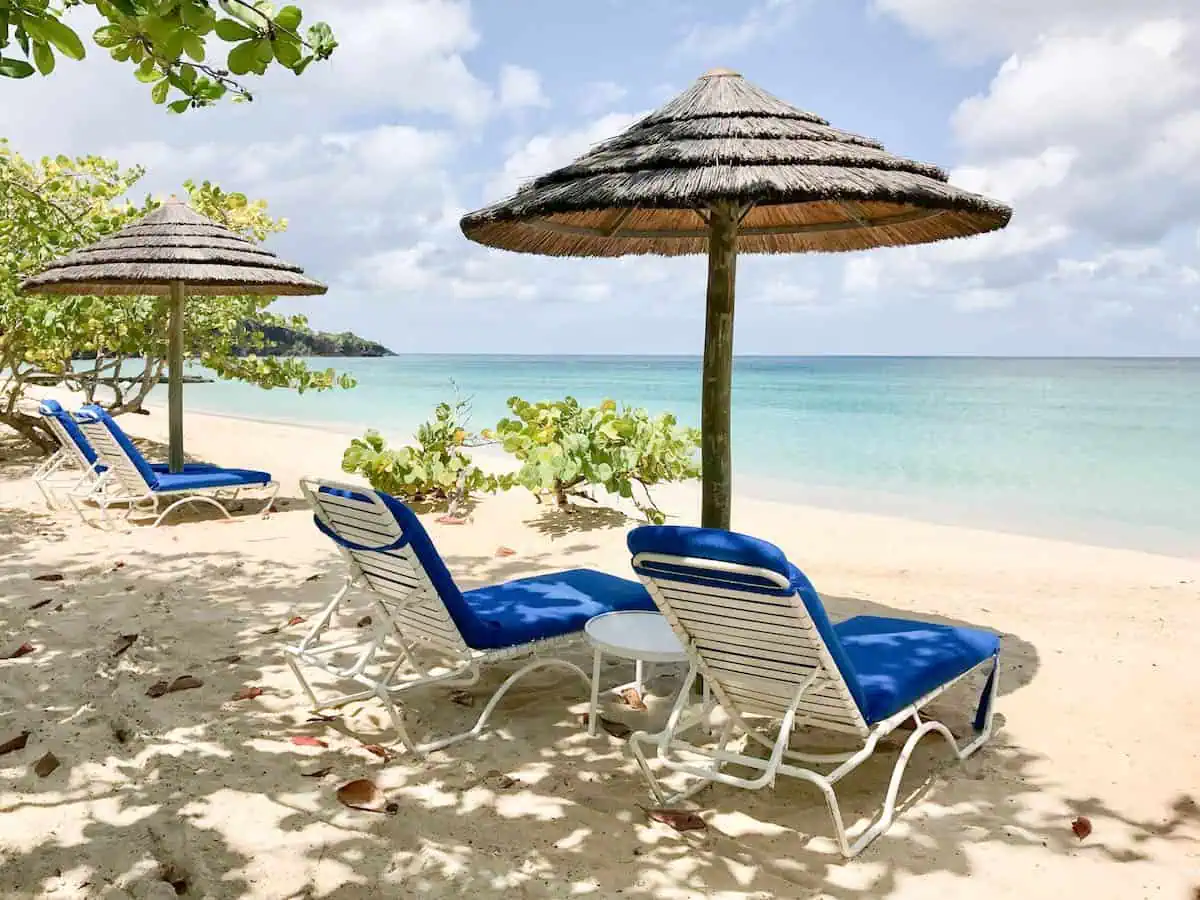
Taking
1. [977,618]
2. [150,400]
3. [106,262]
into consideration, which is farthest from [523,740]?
[150,400]

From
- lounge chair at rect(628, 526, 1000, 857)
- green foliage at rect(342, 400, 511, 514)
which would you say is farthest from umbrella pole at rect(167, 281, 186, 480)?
lounge chair at rect(628, 526, 1000, 857)

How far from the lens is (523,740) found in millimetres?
3660

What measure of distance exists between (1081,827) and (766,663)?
1.10 metres

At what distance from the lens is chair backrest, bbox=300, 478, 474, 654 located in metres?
3.45

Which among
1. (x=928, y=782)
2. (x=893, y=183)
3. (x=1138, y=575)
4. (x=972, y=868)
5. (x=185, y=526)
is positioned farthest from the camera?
(x=185, y=526)

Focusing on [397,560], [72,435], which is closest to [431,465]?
[72,435]

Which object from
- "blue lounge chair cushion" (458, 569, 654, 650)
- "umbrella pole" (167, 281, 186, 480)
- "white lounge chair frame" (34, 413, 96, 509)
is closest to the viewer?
"blue lounge chair cushion" (458, 569, 654, 650)

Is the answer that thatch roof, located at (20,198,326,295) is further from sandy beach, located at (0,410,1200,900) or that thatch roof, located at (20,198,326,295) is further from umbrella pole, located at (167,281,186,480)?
sandy beach, located at (0,410,1200,900)

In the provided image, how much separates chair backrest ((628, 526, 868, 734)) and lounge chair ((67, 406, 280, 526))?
5704mm

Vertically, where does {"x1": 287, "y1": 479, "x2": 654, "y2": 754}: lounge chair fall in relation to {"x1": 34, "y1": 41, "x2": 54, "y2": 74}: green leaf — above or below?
below

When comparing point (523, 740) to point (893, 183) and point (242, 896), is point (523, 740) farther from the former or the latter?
point (893, 183)

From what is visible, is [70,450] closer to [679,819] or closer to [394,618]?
[394,618]

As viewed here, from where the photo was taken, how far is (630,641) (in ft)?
11.6

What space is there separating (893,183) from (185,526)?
6.35 metres
